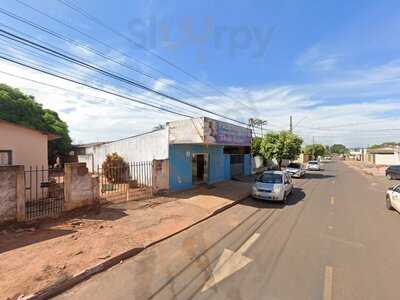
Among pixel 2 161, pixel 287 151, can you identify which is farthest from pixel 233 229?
pixel 287 151

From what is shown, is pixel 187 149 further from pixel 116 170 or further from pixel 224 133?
pixel 116 170

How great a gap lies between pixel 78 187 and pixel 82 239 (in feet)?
8.39

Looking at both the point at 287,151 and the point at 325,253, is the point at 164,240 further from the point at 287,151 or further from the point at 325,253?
the point at 287,151

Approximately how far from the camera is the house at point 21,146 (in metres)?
9.79

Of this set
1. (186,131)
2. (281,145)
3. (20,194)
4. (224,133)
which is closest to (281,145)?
(281,145)

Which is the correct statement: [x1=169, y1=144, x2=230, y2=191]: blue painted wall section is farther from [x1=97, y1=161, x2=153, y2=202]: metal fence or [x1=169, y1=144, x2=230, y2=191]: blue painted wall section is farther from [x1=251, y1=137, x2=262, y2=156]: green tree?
[x1=251, y1=137, x2=262, y2=156]: green tree

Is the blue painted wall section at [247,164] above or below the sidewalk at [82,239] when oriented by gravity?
above

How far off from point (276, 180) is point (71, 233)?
9.46 meters

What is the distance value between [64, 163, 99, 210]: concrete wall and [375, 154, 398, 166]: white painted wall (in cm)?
5888

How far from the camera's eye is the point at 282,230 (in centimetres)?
749

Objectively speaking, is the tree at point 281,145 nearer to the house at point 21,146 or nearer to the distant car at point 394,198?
the distant car at point 394,198

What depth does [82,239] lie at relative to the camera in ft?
20.3

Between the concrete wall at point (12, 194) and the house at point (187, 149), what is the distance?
20.6ft

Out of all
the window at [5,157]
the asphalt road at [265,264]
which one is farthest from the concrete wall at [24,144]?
the asphalt road at [265,264]
